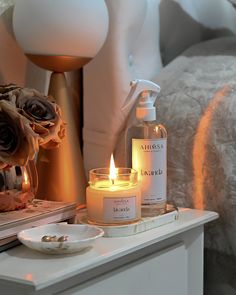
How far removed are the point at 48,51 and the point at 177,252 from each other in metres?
A: 0.38

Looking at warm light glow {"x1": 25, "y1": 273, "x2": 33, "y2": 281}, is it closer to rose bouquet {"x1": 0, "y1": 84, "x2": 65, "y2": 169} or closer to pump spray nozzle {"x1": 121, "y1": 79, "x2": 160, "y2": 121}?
rose bouquet {"x1": 0, "y1": 84, "x2": 65, "y2": 169}

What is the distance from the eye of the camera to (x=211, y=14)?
58.9 inches

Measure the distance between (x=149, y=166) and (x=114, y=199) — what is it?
110 millimetres

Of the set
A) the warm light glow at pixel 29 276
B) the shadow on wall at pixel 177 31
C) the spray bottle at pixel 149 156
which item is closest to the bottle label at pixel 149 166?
the spray bottle at pixel 149 156

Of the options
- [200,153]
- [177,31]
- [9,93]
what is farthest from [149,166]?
[177,31]

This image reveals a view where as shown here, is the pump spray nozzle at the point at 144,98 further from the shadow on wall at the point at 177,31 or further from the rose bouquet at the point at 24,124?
the shadow on wall at the point at 177,31

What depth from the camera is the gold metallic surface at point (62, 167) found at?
1.02 m

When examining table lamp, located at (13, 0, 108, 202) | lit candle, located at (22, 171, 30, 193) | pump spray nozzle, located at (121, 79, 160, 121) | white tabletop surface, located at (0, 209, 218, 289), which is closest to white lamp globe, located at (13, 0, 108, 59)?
table lamp, located at (13, 0, 108, 202)

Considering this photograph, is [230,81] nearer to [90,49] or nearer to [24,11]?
[90,49]

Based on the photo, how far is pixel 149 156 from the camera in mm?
960

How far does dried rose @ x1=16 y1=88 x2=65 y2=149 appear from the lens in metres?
0.86

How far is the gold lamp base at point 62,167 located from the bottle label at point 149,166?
4.7 inches

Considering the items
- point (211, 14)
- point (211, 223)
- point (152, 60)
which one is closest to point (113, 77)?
point (152, 60)

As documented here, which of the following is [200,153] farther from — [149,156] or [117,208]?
[117,208]
